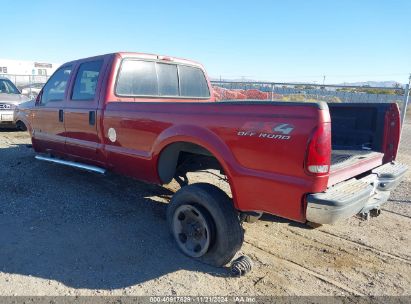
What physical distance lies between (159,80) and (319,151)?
3.03 meters

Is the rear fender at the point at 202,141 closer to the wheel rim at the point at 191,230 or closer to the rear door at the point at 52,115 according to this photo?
the wheel rim at the point at 191,230

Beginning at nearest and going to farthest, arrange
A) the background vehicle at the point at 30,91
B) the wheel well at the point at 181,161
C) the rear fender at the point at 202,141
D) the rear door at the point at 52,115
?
the rear fender at the point at 202,141 < the wheel well at the point at 181,161 < the rear door at the point at 52,115 < the background vehicle at the point at 30,91

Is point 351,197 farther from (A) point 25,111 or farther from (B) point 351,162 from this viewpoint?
A: (A) point 25,111

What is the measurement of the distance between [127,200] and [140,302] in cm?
229

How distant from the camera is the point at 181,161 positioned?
3920 millimetres

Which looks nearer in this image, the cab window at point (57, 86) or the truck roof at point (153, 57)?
the truck roof at point (153, 57)

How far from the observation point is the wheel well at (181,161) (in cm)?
356

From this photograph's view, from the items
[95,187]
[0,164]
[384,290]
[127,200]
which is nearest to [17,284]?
[127,200]

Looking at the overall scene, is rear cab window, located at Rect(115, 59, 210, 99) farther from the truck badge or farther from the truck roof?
the truck badge

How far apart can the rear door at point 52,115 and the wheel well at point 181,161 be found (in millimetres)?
2207

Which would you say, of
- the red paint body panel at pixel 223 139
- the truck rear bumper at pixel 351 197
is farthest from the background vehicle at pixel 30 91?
the truck rear bumper at pixel 351 197

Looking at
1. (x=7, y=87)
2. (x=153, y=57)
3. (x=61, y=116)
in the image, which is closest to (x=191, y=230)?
(x=153, y=57)

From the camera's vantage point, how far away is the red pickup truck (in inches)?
98.1

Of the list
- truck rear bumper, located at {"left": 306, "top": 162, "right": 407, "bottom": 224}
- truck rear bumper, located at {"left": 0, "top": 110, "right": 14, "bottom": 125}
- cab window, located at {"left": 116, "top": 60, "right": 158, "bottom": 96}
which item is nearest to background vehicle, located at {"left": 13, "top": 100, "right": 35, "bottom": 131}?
cab window, located at {"left": 116, "top": 60, "right": 158, "bottom": 96}
